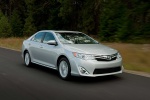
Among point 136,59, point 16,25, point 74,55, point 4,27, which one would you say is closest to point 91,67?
point 74,55

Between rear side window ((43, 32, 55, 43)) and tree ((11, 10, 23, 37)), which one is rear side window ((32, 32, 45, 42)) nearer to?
rear side window ((43, 32, 55, 43))

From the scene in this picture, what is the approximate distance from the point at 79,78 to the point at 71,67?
89 centimetres

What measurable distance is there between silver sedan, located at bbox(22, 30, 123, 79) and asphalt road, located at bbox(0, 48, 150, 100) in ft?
1.17

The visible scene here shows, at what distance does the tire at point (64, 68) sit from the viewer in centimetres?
918

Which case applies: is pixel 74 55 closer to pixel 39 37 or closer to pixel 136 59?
pixel 39 37

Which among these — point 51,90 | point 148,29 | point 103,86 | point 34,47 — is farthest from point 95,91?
point 148,29

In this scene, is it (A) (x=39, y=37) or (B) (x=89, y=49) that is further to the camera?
(A) (x=39, y=37)

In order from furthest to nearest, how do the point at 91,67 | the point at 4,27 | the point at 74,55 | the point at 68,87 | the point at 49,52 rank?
the point at 4,27
the point at 49,52
the point at 74,55
the point at 91,67
the point at 68,87

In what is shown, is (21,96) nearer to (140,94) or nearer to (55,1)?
(140,94)

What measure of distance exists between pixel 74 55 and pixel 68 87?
1035 millimetres

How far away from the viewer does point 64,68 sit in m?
9.45

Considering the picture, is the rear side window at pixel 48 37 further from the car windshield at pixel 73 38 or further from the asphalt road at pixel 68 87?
the asphalt road at pixel 68 87

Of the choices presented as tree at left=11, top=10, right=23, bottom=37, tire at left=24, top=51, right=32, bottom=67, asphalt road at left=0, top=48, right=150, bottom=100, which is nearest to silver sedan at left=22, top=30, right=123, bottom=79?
asphalt road at left=0, top=48, right=150, bottom=100

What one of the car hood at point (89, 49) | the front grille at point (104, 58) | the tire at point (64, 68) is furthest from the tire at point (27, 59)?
the front grille at point (104, 58)
